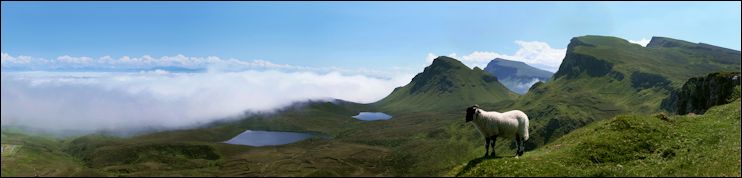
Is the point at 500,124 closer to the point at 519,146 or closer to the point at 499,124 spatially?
the point at 499,124

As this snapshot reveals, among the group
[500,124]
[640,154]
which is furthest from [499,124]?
[640,154]

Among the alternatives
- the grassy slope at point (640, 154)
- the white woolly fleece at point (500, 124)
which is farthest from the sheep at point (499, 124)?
the grassy slope at point (640, 154)

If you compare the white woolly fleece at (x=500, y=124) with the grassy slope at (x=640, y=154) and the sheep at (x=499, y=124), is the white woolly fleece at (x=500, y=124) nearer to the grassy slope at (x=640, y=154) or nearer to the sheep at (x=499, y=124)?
the sheep at (x=499, y=124)

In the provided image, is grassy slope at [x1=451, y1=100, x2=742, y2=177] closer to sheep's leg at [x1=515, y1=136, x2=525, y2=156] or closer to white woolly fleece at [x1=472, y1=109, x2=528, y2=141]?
sheep's leg at [x1=515, y1=136, x2=525, y2=156]

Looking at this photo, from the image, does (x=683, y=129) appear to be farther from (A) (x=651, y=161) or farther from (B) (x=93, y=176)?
(B) (x=93, y=176)

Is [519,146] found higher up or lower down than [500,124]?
lower down

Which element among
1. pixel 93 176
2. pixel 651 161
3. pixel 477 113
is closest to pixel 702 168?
pixel 651 161
